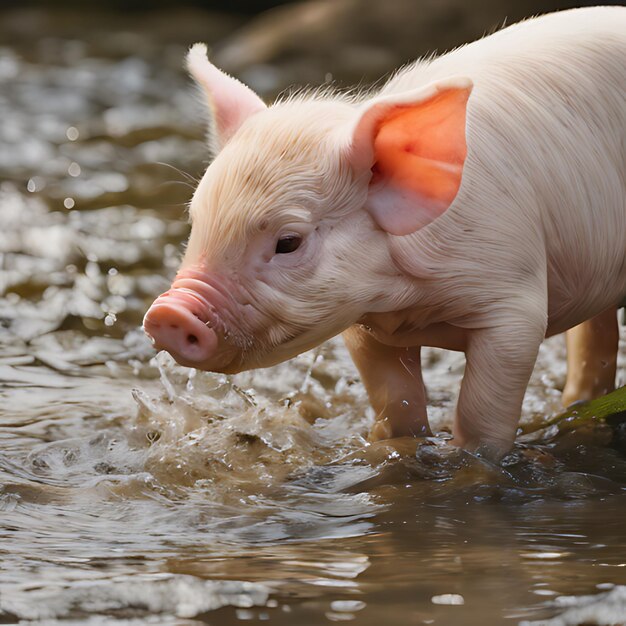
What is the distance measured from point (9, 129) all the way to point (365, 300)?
6.73 meters

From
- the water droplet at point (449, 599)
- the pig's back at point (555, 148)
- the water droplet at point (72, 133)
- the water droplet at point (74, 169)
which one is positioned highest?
the water droplet at point (72, 133)

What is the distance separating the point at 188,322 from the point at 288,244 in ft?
1.19

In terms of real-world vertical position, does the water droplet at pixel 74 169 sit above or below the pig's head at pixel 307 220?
above

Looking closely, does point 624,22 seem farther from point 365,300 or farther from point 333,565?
point 333,565

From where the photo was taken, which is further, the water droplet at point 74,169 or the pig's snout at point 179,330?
the water droplet at point 74,169

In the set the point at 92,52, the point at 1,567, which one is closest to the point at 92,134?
the point at 92,52

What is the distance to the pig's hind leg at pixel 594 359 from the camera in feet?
14.6

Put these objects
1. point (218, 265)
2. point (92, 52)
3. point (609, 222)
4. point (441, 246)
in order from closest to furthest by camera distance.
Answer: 1. point (218, 265)
2. point (441, 246)
3. point (609, 222)
4. point (92, 52)

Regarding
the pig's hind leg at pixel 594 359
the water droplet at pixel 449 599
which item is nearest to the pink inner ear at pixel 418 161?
the water droplet at pixel 449 599

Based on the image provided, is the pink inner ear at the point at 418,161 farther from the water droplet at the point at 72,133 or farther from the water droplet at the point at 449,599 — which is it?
the water droplet at the point at 72,133

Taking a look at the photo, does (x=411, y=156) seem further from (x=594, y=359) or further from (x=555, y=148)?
(x=594, y=359)

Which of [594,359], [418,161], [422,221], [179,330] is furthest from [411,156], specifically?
[594,359]

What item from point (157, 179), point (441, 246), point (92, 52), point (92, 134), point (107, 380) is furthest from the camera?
point (92, 52)

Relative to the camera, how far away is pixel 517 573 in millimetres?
2621
